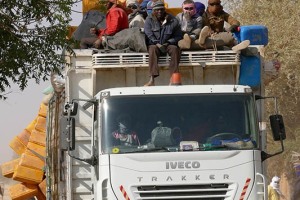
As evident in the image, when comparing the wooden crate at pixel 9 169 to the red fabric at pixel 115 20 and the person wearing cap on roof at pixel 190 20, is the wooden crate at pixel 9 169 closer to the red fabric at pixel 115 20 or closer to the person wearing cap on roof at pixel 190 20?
the red fabric at pixel 115 20

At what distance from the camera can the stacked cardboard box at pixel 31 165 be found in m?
19.1

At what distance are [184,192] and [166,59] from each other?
2583mm

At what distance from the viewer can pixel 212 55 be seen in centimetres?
1530

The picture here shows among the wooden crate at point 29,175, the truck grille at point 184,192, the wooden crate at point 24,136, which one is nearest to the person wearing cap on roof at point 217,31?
Result: the truck grille at point 184,192

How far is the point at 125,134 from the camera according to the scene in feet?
45.0

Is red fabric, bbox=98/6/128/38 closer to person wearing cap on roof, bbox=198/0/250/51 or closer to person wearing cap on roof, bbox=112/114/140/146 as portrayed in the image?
person wearing cap on roof, bbox=198/0/250/51

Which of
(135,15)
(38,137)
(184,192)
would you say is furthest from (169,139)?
(38,137)

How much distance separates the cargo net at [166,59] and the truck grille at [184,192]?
2378 mm

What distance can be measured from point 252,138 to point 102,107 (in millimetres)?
2014

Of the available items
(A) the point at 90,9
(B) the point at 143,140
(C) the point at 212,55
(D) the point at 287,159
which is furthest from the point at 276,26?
(B) the point at 143,140

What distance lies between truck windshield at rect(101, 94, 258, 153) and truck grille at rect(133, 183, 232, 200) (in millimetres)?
482

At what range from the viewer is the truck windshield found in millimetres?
13625

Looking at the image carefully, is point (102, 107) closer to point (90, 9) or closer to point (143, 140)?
point (143, 140)

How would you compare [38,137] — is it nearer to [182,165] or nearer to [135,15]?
[135,15]
